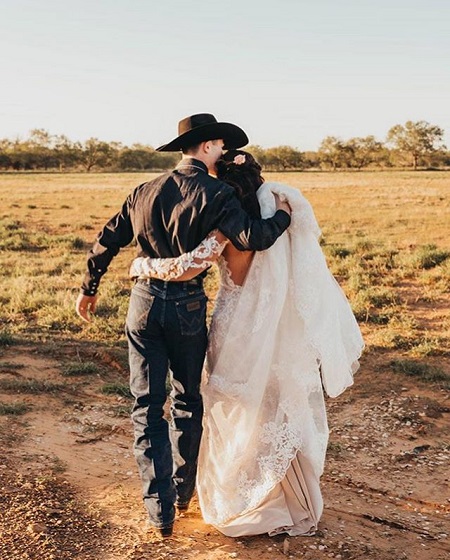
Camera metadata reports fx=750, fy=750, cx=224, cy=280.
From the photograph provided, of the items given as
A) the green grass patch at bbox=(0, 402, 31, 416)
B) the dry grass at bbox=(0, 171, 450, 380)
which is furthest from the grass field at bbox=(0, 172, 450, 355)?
the green grass patch at bbox=(0, 402, 31, 416)

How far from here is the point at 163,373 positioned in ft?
12.9

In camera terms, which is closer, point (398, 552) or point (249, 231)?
point (249, 231)

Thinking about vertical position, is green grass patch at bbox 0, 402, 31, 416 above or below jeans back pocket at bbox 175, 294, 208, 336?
below

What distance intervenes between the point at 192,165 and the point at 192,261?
0.49 metres

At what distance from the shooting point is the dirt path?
3922 millimetres

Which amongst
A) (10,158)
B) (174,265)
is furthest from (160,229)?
(10,158)

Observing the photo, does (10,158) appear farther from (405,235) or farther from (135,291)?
(135,291)

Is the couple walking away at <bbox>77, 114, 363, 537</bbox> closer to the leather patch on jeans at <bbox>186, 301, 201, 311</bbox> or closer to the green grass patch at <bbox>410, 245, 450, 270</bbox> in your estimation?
the leather patch on jeans at <bbox>186, 301, 201, 311</bbox>

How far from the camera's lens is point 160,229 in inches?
150

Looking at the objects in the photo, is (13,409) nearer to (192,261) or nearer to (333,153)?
(192,261)

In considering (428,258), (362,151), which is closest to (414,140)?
(362,151)

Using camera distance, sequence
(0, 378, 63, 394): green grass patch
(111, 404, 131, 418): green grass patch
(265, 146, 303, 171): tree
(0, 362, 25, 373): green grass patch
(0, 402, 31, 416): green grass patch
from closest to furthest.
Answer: (0, 402, 31, 416): green grass patch → (111, 404, 131, 418): green grass patch → (0, 378, 63, 394): green grass patch → (0, 362, 25, 373): green grass patch → (265, 146, 303, 171): tree

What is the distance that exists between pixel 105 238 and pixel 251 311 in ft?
2.85

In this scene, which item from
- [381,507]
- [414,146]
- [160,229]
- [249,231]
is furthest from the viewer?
[414,146]
